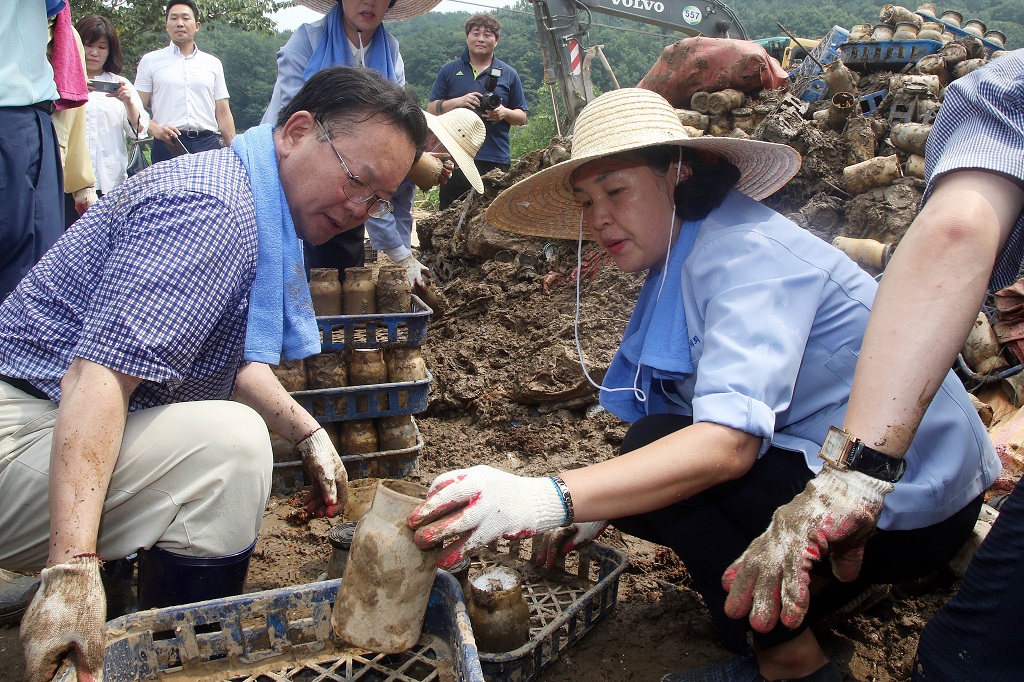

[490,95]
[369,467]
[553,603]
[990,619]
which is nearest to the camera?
[990,619]

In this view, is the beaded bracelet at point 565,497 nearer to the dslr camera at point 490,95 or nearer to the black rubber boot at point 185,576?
the black rubber boot at point 185,576

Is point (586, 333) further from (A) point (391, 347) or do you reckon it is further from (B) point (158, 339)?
(B) point (158, 339)

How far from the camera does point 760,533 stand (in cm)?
183

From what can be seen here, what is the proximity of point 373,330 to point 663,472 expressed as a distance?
6.09 ft

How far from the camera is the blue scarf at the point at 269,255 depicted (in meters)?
1.77

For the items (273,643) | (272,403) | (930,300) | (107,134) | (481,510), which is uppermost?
(930,300)

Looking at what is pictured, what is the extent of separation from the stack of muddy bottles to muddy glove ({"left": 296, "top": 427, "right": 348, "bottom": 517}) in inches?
34.3

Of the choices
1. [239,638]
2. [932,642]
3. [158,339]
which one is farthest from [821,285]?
[239,638]

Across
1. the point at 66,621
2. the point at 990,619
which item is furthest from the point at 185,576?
the point at 990,619

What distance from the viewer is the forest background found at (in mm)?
16797

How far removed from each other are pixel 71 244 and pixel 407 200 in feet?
8.46

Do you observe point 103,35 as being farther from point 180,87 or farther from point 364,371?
point 364,371

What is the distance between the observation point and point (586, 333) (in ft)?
14.0

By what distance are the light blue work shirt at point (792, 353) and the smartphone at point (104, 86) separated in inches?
193
